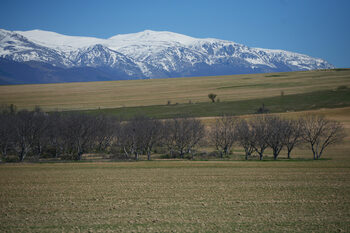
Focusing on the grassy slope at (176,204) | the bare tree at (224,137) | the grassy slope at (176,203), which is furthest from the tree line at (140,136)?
the grassy slope at (176,204)

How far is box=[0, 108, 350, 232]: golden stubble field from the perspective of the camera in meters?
16.7

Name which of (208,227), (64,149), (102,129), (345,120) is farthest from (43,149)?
(345,120)

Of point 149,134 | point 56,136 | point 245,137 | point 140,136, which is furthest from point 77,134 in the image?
point 245,137

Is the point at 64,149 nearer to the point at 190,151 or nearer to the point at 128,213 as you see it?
the point at 190,151

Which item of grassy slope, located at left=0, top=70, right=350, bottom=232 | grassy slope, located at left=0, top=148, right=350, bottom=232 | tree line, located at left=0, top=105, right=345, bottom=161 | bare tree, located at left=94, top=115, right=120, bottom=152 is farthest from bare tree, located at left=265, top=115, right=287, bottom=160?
bare tree, located at left=94, top=115, right=120, bottom=152

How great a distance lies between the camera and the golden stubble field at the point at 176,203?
54.6ft

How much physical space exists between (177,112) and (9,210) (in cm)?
A: 8934

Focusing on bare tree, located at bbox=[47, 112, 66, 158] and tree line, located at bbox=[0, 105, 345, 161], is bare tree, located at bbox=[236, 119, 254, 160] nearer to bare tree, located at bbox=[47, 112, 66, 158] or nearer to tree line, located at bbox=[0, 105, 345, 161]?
tree line, located at bbox=[0, 105, 345, 161]

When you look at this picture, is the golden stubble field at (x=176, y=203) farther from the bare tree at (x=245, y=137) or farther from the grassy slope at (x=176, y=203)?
the bare tree at (x=245, y=137)

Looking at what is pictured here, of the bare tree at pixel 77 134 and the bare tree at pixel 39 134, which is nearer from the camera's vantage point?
the bare tree at pixel 39 134

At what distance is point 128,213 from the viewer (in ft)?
62.6

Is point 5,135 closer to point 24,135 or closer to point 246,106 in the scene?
point 24,135

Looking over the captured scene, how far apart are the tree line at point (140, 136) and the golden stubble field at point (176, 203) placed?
88.5 feet

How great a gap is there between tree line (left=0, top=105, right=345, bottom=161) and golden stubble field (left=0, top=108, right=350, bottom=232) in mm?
26978
